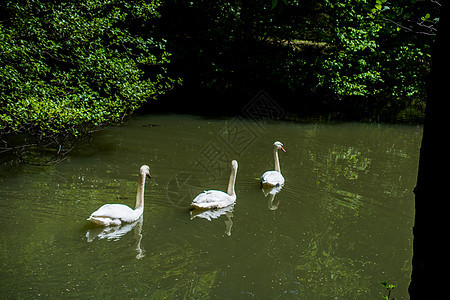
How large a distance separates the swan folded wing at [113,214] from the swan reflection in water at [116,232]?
0.10 metres

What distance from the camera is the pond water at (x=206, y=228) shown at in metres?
4.77

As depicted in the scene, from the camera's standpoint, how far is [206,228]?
20.7 feet

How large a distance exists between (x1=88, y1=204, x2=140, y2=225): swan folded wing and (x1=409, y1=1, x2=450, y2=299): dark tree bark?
16.5 feet

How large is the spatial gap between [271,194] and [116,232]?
3301 millimetres

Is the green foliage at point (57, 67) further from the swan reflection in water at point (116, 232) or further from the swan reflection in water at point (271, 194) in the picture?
the swan reflection in water at point (271, 194)

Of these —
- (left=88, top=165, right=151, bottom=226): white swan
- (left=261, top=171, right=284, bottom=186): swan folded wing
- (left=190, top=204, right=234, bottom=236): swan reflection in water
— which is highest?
(left=261, top=171, right=284, bottom=186): swan folded wing

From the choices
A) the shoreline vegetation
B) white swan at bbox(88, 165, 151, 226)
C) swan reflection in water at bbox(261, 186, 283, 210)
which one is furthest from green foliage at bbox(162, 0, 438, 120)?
white swan at bbox(88, 165, 151, 226)

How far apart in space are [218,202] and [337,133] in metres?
8.33

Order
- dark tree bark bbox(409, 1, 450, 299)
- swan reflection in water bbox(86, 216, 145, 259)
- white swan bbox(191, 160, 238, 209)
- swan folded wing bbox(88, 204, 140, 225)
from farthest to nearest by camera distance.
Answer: white swan bbox(191, 160, 238, 209) → swan folded wing bbox(88, 204, 140, 225) → swan reflection in water bbox(86, 216, 145, 259) → dark tree bark bbox(409, 1, 450, 299)

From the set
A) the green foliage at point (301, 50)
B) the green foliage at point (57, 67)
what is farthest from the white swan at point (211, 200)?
the green foliage at point (301, 50)

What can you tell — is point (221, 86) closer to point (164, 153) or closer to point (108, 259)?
point (164, 153)

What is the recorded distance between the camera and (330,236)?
6.23 metres

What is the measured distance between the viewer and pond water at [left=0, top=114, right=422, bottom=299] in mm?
4773

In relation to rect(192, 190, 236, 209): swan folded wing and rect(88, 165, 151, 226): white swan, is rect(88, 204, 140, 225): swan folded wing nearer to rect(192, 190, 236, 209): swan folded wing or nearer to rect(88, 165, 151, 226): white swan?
rect(88, 165, 151, 226): white swan
